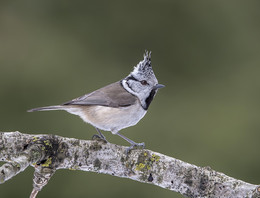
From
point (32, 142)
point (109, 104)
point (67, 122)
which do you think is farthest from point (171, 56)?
point (32, 142)

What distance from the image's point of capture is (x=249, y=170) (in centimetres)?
546

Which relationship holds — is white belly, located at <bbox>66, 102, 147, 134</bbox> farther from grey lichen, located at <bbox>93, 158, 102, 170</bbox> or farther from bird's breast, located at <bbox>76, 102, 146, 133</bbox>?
grey lichen, located at <bbox>93, 158, 102, 170</bbox>

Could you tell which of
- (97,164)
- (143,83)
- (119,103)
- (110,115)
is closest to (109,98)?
(119,103)

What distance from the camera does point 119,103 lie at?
14.2 ft

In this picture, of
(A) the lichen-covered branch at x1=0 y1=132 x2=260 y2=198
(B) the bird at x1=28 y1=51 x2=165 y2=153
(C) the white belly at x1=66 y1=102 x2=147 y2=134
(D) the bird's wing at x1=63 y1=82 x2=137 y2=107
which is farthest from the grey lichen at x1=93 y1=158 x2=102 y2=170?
(D) the bird's wing at x1=63 y1=82 x2=137 y2=107

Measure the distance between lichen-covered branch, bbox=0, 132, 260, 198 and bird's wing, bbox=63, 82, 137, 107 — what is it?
89cm

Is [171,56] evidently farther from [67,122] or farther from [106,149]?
[106,149]

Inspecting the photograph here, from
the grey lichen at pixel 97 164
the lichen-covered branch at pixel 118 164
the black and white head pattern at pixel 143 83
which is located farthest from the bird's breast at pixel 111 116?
the grey lichen at pixel 97 164

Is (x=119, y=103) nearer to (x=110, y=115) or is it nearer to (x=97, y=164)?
(x=110, y=115)

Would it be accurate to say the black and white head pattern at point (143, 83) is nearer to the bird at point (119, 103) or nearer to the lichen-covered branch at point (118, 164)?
the bird at point (119, 103)

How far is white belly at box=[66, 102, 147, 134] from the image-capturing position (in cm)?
418

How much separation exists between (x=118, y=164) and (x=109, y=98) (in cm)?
115

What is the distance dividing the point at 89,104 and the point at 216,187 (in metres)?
1.63

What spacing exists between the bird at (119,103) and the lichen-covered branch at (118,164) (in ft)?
2.24
